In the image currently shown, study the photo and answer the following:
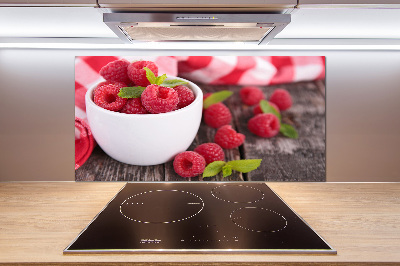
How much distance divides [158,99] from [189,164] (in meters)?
0.28

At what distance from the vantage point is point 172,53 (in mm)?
1318

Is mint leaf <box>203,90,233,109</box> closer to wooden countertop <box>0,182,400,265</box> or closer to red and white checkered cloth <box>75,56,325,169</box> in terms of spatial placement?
red and white checkered cloth <box>75,56,325,169</box>

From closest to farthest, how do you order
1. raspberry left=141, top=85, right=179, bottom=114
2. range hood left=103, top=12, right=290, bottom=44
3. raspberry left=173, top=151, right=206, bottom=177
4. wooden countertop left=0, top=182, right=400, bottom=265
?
1. wooden countertop left=0, top=182, right=400, bottom=265
2. range hood left=103, top=12, right=290, bottom=44
3. raspberry left=141, top=85, right=179, bottom=114
4. raspberry left=173, top=151, right=206, bottom=177

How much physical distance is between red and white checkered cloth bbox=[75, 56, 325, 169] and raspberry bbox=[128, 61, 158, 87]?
0.03 m

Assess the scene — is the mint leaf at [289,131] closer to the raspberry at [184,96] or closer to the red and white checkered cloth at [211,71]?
the red and white checkered cloth at [211,71]

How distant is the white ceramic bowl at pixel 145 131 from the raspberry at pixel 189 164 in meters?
0.02

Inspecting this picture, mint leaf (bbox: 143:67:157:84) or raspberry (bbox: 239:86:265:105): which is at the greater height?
mint leaf (bbox: 143:67:157:84)

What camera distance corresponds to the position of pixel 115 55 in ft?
4.31

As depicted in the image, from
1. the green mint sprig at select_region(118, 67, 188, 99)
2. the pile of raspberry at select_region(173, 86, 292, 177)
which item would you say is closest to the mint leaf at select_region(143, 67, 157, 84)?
the green mint sprig at select_region(118, 67, 188, 99)

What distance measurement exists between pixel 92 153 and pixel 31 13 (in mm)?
563

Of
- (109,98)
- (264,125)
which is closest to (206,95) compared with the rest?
(264,125)

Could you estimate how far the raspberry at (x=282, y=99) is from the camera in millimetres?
1360

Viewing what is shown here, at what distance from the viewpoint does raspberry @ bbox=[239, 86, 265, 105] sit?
4.45ft

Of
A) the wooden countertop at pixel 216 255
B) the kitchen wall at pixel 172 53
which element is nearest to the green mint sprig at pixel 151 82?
the kitchen wall at pixel 172 53
